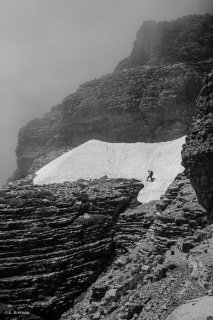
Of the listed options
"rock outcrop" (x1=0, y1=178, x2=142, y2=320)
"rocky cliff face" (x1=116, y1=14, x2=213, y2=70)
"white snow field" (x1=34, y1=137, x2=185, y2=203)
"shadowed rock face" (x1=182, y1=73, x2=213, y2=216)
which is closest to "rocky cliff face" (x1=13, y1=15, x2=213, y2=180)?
"rocky cliff face" (x1=116, y1=14, x2=213, y2=70)

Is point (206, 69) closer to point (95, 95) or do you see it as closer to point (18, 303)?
point (95, 95)

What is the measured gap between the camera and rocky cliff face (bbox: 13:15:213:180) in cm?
6147

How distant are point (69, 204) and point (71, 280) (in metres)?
7.71

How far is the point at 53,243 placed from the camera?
129 ft

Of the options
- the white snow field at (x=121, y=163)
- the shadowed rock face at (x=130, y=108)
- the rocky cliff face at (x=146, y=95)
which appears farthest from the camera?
the rocky cliff face at (x=146, y=95)

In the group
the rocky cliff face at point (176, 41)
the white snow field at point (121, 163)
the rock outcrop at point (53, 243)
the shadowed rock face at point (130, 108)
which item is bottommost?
the rock outcrop at point (53, 243)

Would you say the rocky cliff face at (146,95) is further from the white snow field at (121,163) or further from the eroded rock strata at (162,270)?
the eroded rock strata at (162,270)

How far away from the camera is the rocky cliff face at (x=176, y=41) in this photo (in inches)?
2689

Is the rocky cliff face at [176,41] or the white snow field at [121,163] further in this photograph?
the rocky cliff face at [176,41]

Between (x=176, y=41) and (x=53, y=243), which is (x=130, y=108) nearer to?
(x=176, y=41)

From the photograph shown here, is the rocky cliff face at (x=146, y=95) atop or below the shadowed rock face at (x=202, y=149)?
atop

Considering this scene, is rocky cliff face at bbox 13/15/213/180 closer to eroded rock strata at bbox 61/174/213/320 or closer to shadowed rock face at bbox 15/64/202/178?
shadowed rock face at bbox 15/64/202/178

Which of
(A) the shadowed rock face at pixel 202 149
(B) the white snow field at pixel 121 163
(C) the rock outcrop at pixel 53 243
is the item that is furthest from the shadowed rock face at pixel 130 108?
(A) the shadowed rock face at pixel 202 149

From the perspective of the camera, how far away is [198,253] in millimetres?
25266
